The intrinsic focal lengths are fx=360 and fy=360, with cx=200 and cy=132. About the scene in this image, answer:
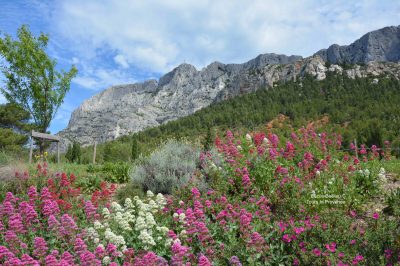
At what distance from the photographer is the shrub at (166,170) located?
8073 millimetres

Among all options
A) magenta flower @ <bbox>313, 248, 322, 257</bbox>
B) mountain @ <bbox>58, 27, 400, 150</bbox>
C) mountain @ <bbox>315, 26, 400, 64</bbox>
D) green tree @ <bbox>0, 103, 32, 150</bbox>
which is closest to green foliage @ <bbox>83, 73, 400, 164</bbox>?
mountain @ <bbox>58, 27, 400, 150</bbox>

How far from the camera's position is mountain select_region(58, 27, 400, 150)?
11088 cm

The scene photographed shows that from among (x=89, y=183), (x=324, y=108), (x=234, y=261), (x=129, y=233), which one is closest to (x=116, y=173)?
(x=89, y=183)

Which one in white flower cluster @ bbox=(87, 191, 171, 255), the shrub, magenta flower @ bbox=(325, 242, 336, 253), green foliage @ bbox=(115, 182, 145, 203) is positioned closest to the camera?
magenta flower @ bbox=(325, 242, 336, 253)

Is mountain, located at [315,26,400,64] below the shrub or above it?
above

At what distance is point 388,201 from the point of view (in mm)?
6129

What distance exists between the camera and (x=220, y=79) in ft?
579

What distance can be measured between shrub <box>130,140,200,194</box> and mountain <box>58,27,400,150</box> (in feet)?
313

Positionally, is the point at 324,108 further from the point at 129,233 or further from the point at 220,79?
the point at 220,79

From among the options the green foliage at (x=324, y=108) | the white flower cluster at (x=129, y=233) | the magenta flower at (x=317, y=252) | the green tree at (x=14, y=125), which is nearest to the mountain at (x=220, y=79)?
the green foliage at (x=324, y=108)

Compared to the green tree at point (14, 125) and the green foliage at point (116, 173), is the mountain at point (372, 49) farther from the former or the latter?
the green foliage at point (116, 173)

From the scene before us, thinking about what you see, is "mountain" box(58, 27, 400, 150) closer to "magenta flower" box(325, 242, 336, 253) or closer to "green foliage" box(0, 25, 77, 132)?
"green foliage" box(0, 25, 77, 132)

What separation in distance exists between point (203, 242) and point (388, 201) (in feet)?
11.6

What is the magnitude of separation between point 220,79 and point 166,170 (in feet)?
560
